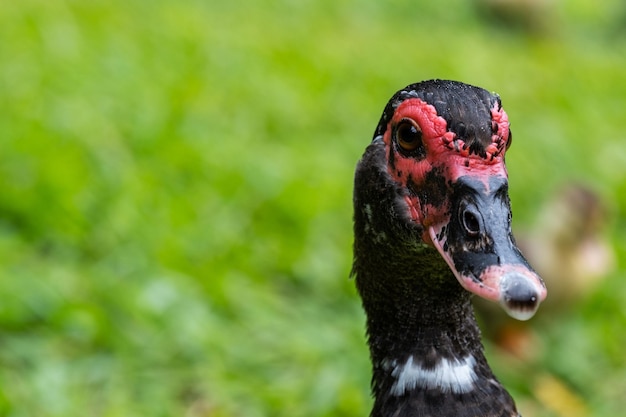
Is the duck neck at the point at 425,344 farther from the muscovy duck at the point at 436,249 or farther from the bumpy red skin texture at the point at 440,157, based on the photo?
the bumpy red skin texture at the point at 440,157

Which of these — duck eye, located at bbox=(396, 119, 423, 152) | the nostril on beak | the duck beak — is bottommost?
the nostril on beak

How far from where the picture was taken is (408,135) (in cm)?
172

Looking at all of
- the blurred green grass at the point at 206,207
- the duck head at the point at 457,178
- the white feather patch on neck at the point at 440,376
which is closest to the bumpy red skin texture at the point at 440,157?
the duck head at the point at 457,178

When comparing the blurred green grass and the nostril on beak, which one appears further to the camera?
the blurred green grass

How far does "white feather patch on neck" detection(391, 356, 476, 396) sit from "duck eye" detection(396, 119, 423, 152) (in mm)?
458

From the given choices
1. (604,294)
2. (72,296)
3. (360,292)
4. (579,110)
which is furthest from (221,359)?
(579,110)

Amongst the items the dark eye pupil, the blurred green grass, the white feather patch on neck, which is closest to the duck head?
the dark eye pupil

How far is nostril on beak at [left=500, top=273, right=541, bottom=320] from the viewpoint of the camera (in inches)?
54.7

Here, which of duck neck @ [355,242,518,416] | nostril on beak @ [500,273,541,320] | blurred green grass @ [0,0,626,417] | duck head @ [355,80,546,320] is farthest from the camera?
blurred green grass @ [0,0,626,417]

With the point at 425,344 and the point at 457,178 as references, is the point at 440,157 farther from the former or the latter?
the point at 425,344

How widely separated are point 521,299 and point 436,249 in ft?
1.11

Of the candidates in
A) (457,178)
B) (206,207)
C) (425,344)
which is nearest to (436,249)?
(457,178)

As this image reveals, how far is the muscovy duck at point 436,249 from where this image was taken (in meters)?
1.53

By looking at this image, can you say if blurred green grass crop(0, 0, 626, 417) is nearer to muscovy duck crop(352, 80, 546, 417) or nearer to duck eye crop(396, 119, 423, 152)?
muscovy duck crop(352, 80, 546, 417)
